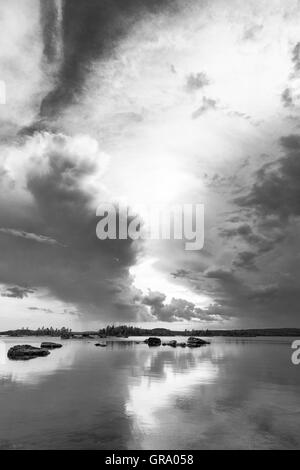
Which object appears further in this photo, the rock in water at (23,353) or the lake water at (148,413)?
the rock in water at (23,353)

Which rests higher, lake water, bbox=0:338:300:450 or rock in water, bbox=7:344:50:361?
lake water, bbox=0:338:300:450
